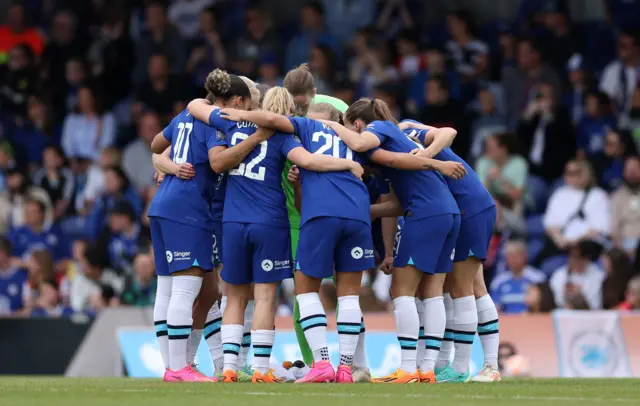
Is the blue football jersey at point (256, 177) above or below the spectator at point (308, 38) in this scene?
below

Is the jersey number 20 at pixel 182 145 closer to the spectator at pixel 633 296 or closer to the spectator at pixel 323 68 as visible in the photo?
the spectator at pixel 633 296

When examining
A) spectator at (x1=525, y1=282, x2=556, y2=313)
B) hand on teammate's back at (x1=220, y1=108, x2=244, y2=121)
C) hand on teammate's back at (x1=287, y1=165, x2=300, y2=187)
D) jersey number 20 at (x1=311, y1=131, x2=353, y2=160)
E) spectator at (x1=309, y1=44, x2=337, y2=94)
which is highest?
spectator at (x1=309, y1=44, x2=337, y2=94)

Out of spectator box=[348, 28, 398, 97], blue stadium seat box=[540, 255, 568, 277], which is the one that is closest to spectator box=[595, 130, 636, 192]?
blue stadium seat box=[540, 255, 568, 277]

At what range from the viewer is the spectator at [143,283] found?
16.8m

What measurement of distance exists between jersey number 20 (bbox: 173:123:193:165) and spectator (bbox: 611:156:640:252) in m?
7.65

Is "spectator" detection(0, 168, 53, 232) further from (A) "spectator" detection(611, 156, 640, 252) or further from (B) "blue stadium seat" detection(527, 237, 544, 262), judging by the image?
(A) "spectator" detection(611, 156, 640, 252)

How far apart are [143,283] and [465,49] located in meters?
5.88

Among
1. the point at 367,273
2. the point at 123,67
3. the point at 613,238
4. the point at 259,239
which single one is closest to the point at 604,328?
the point at 613,238

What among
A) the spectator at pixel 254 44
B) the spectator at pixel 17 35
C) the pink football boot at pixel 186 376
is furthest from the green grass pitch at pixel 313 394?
the spectator at pixel 17 35

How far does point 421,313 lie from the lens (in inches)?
441

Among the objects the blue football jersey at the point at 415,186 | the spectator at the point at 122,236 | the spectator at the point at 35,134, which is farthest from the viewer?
the spectator at the point at 35,134

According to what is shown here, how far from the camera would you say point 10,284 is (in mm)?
18266

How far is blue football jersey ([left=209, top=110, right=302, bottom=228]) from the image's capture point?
10.4m

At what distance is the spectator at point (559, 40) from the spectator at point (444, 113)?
5.92 ft
